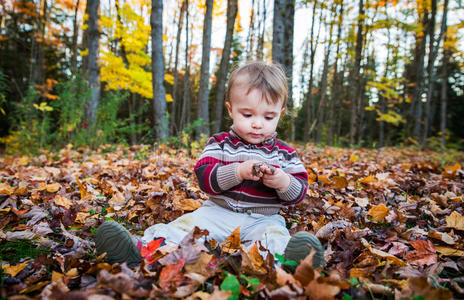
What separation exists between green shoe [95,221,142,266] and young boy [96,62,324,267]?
230mm

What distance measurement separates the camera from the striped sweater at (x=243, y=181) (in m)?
1.67

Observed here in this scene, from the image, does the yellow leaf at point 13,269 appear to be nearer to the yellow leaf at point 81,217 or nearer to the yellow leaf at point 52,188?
the yellow leaf at point 81,217

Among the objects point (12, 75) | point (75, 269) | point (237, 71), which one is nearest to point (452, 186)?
point (237, 71)

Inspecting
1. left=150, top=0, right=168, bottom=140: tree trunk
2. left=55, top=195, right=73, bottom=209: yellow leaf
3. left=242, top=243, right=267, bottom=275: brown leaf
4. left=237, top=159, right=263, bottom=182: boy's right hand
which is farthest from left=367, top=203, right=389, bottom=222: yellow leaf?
left=150, top=0, right=168, bottom=140: tree trunk

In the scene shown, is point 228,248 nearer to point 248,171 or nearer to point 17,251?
point 248,171

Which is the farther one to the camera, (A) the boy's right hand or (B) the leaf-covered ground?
(A) the boy's right hand

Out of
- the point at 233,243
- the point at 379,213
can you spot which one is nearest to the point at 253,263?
the point at 233,243

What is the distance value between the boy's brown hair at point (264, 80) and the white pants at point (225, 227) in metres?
0.73

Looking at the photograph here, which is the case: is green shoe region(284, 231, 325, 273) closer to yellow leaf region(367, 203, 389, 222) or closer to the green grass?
yellow leaf region(367, 203, 389, 222)

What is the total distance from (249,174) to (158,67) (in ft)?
17.3

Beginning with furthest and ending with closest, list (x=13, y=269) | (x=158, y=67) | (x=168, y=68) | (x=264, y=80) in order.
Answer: (x=168, y=68) → (x=158, y=67) → (x=264, y=80) → (x=13, y=269)

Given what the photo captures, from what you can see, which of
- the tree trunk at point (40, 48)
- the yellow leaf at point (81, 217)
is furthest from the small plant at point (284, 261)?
the tree trunk at point (40, 48)

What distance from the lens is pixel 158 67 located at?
20.1ft

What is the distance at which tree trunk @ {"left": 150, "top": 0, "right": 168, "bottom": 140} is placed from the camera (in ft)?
19.0
